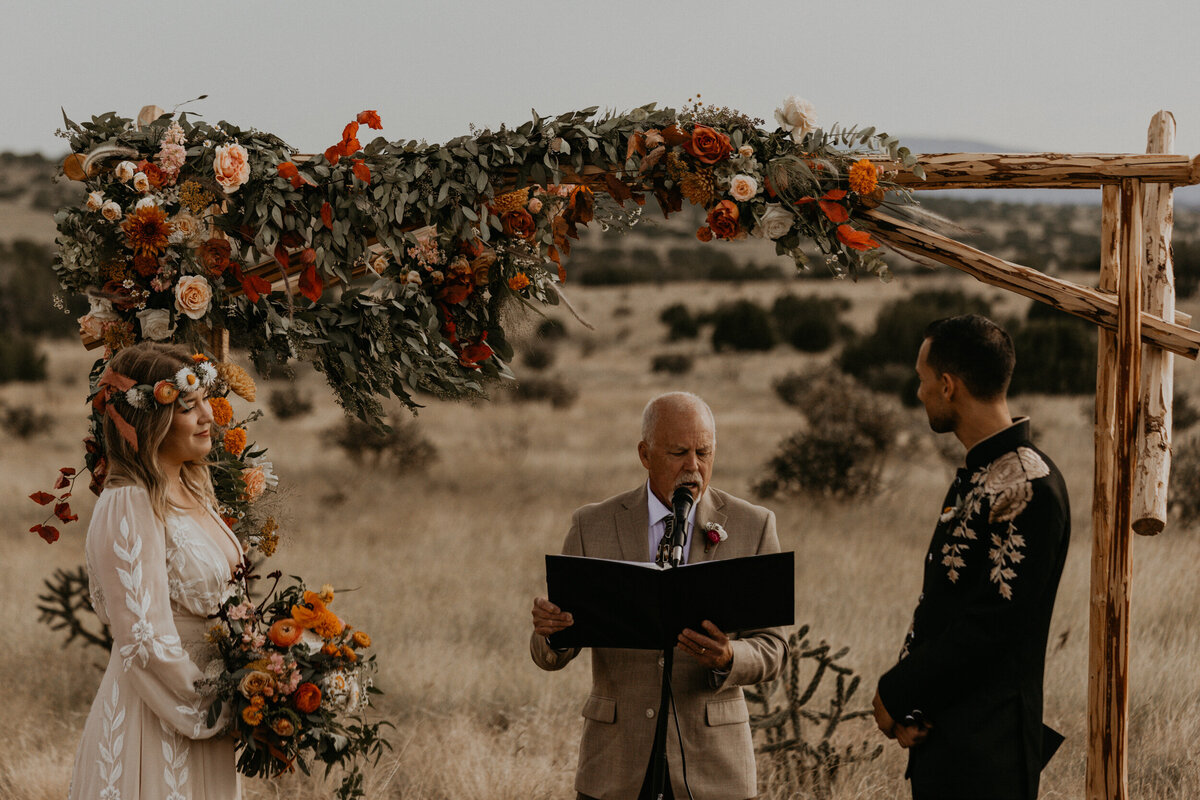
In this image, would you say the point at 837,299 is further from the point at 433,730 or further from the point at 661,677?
the point at 661,677

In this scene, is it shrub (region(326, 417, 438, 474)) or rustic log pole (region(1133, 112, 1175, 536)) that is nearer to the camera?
rustic log pole (region(1133, 112, 1175, 536))

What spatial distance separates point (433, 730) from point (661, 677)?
415 cm

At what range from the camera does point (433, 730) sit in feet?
25.1

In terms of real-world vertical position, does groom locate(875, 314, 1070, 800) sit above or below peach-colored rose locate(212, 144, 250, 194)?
below

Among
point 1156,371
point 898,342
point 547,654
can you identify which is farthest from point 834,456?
point 898,342

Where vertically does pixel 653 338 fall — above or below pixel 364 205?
below

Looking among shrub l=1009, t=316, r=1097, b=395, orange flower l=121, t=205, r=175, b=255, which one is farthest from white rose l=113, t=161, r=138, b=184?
shrub l=1009, t=316, r=1097, b=395

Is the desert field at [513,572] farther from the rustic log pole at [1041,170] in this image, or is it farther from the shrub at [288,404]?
the rustic log pole at [1041,170]

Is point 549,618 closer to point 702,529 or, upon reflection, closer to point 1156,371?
point 702,529

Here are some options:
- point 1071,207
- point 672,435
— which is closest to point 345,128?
point 672,435

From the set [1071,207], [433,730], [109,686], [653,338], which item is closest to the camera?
[109,686]

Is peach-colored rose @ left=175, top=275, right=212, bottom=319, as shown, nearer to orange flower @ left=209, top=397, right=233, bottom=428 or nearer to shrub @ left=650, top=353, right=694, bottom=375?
orange flower @ left=209, top=397, right=233, bottom=428

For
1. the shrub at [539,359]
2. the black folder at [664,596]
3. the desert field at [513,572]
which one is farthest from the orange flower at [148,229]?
the shrub at [539,359]

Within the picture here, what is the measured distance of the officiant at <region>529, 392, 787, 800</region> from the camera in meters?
3.82
